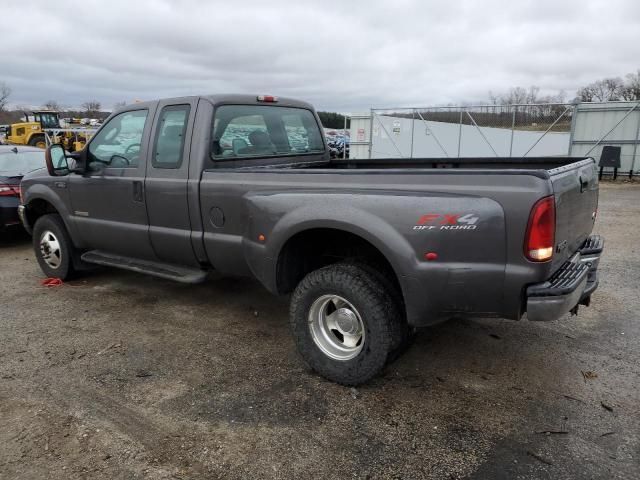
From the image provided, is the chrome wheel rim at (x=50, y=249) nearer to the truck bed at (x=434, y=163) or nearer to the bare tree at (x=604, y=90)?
the truck bed at (x=434, y=163)

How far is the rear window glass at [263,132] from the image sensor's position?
4.17 meters

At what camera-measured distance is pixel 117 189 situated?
4.58 metres

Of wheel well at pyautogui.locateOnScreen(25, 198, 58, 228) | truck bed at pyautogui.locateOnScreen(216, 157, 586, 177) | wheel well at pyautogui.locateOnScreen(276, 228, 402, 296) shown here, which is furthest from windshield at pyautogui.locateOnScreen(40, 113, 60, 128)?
wheel well at pyautogui.locateOnScreen(276, 228, 402, 296)

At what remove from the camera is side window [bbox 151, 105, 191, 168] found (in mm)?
4156

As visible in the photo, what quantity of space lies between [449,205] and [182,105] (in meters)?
2.58

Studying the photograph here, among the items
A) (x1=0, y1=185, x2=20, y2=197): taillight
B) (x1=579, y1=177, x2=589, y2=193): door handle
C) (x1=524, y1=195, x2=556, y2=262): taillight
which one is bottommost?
(x1=0, y1=185, x2=20, y2=197): taillight

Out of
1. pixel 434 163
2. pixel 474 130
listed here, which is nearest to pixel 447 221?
pixel 434 163

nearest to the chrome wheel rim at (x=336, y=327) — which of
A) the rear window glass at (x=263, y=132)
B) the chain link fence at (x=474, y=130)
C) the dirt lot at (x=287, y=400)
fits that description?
the dirt lot at (x=287, y=400)

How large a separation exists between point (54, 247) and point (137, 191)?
1.82 m

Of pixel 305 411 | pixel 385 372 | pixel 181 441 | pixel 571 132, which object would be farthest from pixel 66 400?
pixel 571 132

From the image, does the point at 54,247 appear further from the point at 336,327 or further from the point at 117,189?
the point at 336,327

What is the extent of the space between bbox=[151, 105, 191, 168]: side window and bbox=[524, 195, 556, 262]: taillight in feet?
9.05

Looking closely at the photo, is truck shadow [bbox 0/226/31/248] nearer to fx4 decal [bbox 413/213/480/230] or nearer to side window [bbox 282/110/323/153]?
side window [bbox 282/110/323/153]

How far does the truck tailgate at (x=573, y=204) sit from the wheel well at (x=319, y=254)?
40.1 inches
